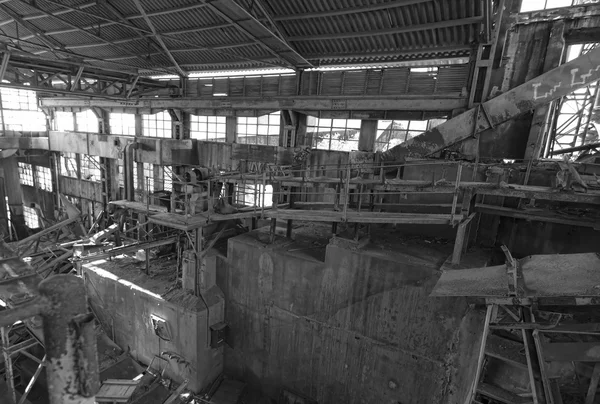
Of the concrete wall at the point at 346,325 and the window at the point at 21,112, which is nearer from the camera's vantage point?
the concrete wall at the point at 346,325

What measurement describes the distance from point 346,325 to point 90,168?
824 inches

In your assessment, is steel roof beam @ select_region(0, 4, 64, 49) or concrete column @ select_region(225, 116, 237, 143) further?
concrete column @ select_region(225, 116, 237, 143)

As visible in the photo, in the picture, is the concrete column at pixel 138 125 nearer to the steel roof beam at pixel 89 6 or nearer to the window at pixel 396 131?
the steel roof beam at pixel 89 6

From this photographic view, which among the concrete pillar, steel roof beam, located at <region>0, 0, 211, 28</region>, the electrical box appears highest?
steel roof beam, located at <region>0, 0, 211, 28</region>

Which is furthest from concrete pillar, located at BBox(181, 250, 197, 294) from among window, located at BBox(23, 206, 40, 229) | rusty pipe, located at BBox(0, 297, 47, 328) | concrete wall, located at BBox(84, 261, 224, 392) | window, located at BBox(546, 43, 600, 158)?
window, located at BBox(23, 206, 40, 229)

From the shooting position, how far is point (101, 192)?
2084 centimetres

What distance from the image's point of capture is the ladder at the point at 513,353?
313cm

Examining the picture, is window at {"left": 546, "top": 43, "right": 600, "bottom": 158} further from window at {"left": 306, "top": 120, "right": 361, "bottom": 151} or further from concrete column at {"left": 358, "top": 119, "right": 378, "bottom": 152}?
window at {"left": 306, "top": 120, "right": 361, "bottom": 151}

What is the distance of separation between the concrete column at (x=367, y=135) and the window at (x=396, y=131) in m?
0.16

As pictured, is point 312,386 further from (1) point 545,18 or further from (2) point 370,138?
(1) point 545,18

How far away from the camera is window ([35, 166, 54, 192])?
23.7m

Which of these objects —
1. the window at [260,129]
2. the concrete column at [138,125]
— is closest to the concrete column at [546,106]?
the window at [260,129]

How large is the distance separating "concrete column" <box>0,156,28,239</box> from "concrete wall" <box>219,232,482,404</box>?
61.1 ft

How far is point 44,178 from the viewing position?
24.1m
